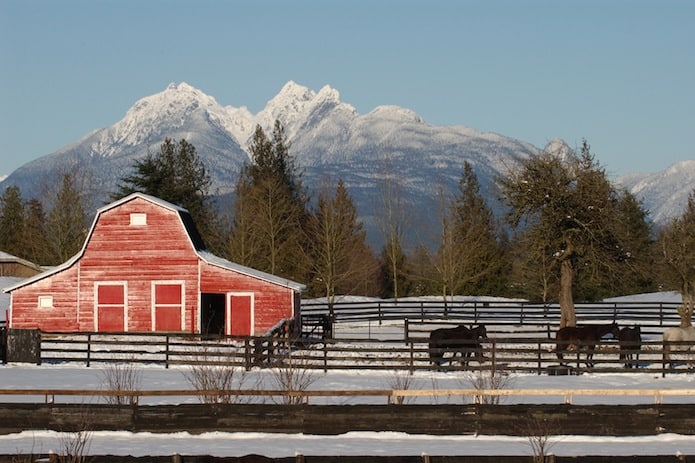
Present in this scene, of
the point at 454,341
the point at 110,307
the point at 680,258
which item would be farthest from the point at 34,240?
the point at 454,341

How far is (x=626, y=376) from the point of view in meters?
30.9

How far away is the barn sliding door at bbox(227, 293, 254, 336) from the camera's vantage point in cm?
4234

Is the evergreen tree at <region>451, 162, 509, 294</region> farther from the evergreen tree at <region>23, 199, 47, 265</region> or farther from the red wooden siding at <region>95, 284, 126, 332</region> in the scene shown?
the evergreen tree at <region>23, 199, 47, 265</region>

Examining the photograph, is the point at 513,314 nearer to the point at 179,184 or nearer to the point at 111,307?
the point at 111,307

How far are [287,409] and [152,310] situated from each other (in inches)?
972

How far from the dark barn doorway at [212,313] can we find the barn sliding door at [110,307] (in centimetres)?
327

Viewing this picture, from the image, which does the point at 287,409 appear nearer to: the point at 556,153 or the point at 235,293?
the point at 235,293

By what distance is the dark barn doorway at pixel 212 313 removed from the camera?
143 ft

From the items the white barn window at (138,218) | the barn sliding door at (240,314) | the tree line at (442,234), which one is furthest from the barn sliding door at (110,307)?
the tree line at (442,234)

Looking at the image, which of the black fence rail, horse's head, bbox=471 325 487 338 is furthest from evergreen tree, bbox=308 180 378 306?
horse's head, bbox=471 325 487 338

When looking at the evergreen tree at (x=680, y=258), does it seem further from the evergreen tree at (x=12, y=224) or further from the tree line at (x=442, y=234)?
the evergreen tree at (x=12, y=224)

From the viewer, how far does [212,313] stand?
45.2 metres

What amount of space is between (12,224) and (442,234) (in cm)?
4688

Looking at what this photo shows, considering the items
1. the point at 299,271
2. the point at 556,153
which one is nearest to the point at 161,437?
the point at 556,153
